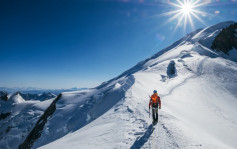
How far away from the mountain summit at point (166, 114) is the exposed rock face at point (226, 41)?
8.18 ft

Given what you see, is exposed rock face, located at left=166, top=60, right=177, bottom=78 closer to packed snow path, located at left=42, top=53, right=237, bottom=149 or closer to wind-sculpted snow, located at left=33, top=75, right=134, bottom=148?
packed snow path, located at left=42, top=53, right=237, bottom=149

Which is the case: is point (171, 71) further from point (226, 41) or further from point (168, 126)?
point (226, 41)

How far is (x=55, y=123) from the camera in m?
32.3

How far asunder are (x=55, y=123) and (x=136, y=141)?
30.7 metres

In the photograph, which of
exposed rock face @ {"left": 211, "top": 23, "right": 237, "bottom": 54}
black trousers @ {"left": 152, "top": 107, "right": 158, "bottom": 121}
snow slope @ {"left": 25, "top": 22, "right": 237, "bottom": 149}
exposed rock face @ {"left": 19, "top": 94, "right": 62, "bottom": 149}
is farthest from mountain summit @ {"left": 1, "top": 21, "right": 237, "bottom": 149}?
exposed rock face @ {"left": 211, "top": 23, "right": 237, "bottom": 54}

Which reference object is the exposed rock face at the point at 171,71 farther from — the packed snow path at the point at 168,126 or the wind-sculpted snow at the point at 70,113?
the wind-sculpted snow at the point at 70,113

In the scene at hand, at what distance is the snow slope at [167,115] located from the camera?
727cm

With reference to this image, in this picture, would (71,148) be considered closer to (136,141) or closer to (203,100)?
(136,141)

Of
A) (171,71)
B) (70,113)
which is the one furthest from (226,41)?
(70,113)

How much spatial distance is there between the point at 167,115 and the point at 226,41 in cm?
5671

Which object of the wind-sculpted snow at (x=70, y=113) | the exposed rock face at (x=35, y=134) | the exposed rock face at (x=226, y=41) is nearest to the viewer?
the wind-sculpted snow at (x=70, y=113)

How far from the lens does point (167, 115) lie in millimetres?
10406

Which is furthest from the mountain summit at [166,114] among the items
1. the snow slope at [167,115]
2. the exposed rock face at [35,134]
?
the exposed rock face at [35,134]


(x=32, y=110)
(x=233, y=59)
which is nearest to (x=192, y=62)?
(x=233, y=59)
